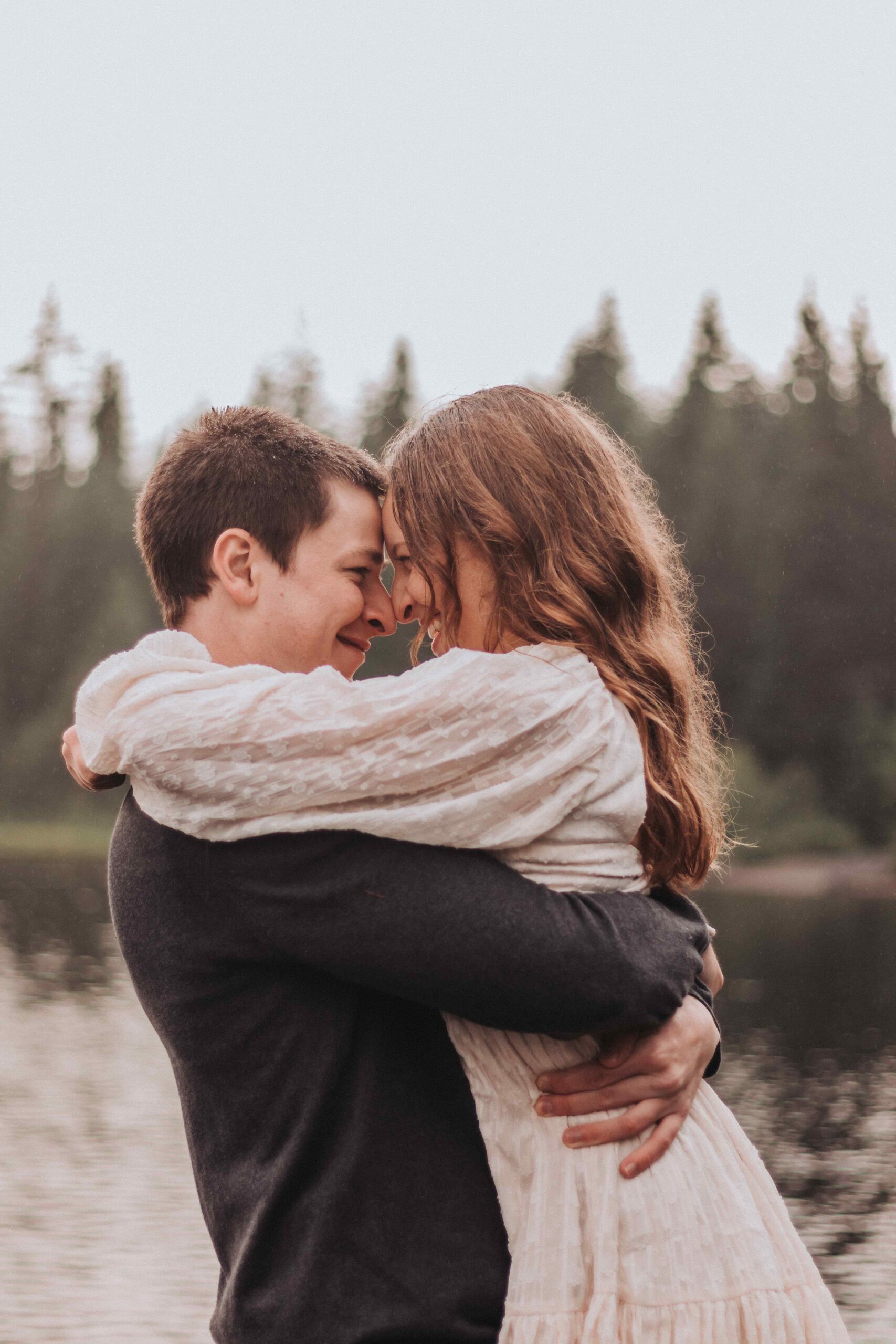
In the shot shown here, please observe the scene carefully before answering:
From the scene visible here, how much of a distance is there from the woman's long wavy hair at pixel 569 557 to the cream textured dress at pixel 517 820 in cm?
14

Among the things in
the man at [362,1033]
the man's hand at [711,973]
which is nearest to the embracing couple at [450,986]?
the man at [362,1033]

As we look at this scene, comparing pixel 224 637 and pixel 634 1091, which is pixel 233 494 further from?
pixel 634 1091

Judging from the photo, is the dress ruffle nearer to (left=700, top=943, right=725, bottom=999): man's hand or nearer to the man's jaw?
(left=700, top=943, right=725, bottom=999): man's hand

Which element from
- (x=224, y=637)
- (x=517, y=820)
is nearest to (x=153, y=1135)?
(x=224, y=637)

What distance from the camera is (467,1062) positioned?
6.34 feet

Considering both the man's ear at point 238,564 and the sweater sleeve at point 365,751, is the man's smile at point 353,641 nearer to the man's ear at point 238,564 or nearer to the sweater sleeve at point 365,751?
the man's ear at point 238,564

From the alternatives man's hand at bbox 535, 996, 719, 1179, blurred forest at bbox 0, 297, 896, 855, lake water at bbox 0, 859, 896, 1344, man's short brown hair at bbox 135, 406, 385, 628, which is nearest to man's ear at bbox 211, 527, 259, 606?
man's short brown hair at bbox 135, 406, 385, 628

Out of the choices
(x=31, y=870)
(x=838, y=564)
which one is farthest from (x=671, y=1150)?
(x=838, y=564)

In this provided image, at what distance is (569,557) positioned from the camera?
212cm

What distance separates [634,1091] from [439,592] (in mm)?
737

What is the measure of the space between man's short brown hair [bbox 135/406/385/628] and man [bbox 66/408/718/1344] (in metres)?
0.46

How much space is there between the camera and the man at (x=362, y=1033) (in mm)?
1794

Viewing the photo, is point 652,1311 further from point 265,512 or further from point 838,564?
point 838,564

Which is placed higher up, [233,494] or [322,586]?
[233,494]
